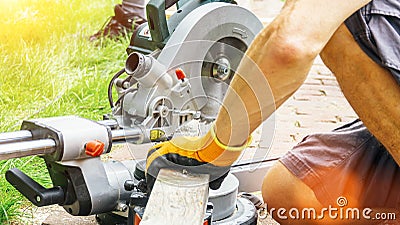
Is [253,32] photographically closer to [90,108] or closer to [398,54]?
[398,54]

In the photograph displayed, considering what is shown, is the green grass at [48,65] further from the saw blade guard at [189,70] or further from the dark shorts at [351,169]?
the dark shorts at [351,169]

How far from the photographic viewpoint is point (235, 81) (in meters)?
1.62

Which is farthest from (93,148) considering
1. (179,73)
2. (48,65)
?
(48,65)

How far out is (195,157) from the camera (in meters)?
1.80

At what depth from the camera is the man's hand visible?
1.74 m

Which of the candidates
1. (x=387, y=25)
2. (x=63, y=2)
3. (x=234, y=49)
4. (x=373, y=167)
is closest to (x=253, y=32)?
(x=234, y=49)

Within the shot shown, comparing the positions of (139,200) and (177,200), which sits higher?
(177,200)

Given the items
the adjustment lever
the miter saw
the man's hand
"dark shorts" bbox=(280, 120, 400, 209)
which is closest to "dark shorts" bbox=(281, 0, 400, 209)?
"dark shorts" bbox=(280, 120, 400, 209)

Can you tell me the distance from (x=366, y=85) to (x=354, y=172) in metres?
0.55

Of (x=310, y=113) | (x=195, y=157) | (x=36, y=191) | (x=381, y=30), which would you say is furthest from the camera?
(x=310, y=113)

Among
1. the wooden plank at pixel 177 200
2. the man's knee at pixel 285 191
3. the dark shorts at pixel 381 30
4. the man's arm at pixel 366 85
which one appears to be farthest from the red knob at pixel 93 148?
the dark shorts at pixel 381 30

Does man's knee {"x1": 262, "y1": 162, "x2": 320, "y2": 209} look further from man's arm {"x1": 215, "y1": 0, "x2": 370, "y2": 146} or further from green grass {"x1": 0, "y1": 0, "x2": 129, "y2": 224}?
green grass {"x1": 0, "y1": 0, "x2": 129, "y2": 224}

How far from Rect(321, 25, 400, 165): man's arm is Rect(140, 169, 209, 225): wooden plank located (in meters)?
0.46

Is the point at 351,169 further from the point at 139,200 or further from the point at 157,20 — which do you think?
the point at 157,20
